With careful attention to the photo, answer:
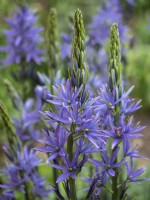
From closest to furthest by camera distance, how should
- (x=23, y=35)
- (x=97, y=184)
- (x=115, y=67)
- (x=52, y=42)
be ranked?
(x=115, y=67)
(x=97, y=184)
(x=52, y=42)
(x=23, y=35)

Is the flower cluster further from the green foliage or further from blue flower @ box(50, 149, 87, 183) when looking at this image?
the green foliage

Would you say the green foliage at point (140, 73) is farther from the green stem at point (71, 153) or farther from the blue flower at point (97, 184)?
the green stem at point (71, 153)

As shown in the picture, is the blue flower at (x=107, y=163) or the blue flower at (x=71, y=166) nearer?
the blue flower at (x=71, y=166)

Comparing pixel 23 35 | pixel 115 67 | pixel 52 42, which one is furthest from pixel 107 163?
pixel 23 35

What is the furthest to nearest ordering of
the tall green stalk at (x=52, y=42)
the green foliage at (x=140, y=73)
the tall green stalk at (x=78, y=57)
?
the green foliage at (x=140, y=73) < the tall green stalk at (x=52, y=42) < the tall green stalk at (x=78, y=57)

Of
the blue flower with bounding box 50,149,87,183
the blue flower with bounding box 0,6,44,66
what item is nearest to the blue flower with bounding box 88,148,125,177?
the blue flower with bounding box 50,149,87,183

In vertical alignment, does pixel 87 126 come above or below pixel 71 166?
above

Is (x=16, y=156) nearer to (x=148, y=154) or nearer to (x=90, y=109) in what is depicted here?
(x=90, y=109)

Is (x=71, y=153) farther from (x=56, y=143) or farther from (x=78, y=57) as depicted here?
(x=78, y=57)

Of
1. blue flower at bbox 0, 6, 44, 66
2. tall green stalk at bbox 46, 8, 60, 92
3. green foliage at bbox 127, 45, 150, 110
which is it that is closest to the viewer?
tall green stalk at bbox 46, 8, 60, 92

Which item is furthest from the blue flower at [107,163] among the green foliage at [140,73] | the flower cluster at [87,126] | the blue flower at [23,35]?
the green foliage at [140,73]

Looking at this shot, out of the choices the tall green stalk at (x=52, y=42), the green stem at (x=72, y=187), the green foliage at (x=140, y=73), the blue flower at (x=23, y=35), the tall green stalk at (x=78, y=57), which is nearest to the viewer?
the tall green stalk at (x=78, y=57)
